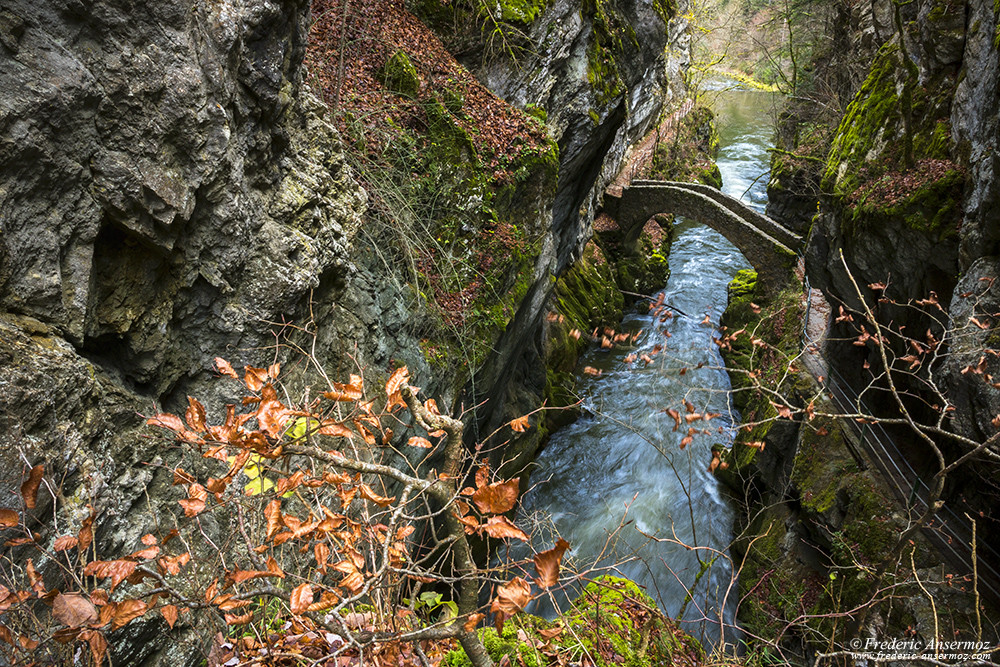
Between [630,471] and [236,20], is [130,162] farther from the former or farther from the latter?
[630,471]

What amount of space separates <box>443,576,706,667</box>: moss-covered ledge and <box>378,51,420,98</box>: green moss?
228 inches

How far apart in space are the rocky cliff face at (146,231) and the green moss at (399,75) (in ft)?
5.26

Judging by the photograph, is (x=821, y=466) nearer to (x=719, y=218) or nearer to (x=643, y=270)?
(x=719, y=218)

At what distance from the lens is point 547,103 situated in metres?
8.21

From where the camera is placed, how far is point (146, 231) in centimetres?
301

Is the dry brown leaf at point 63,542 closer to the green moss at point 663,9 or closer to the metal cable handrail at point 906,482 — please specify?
the metal cable handrail at point 906,482

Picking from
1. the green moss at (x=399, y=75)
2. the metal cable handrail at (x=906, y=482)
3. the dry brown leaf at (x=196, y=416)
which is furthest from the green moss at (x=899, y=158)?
the dry brown leaf at (x=196, y=416)

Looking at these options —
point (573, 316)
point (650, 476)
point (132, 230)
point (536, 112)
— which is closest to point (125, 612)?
point (132, 230)

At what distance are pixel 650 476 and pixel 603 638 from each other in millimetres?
7347

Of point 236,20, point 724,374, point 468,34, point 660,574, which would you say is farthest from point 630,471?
point 236,20

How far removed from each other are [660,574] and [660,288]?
36.3 ft

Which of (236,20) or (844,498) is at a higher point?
(236,20)

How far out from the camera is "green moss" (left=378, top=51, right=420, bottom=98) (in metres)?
6.27

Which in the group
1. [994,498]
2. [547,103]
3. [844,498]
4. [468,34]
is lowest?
[844,498]
